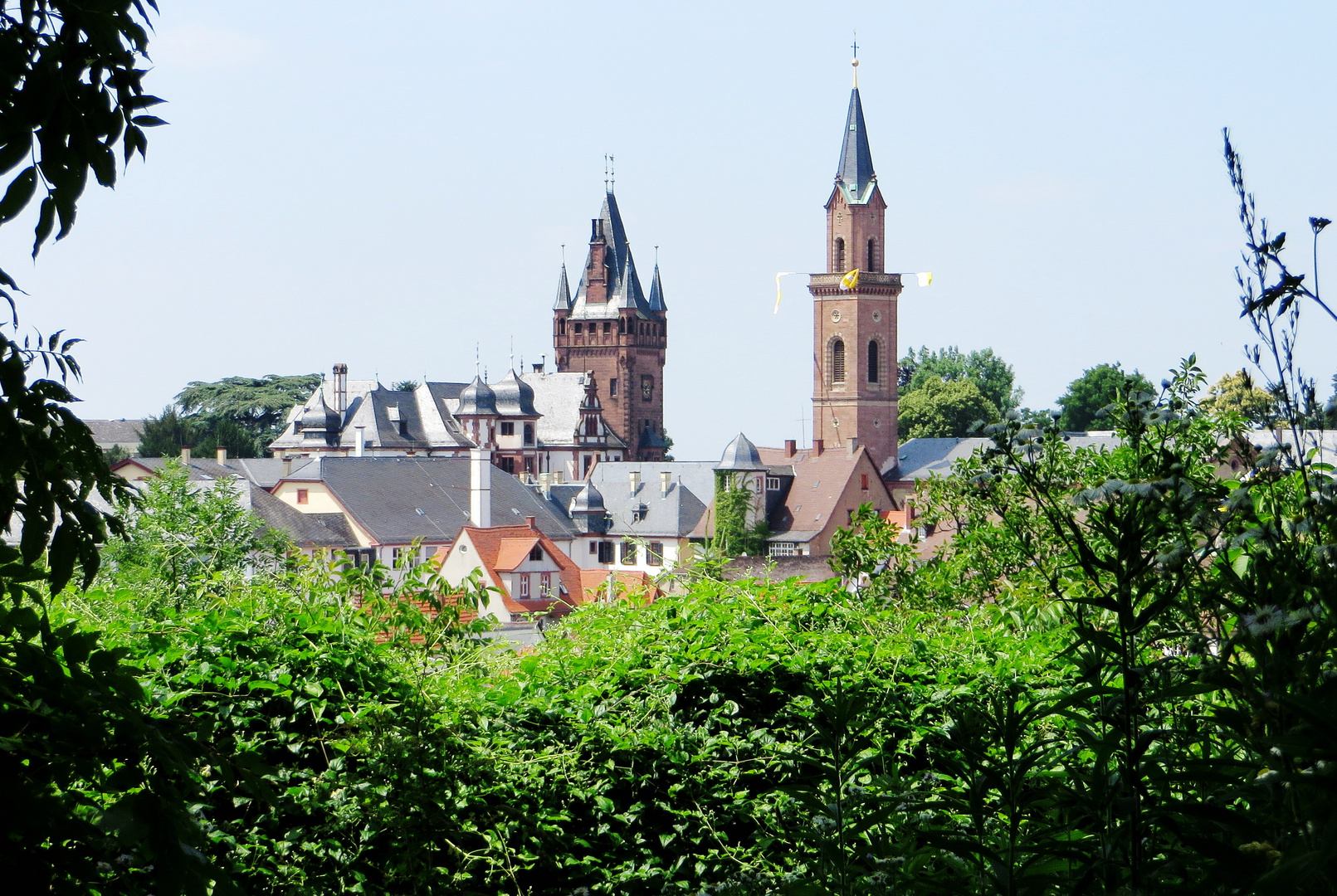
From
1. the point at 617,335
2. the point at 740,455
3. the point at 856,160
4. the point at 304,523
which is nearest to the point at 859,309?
the point at 856,160

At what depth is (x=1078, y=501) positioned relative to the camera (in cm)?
315

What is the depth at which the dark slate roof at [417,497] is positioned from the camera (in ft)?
212

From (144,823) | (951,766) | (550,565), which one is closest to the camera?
(144,823)

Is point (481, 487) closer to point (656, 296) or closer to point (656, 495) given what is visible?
point (656, 495)

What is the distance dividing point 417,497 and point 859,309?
95.5ft

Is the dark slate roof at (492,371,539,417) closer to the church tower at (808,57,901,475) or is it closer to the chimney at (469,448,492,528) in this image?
the church tower at (808,57,901,475)

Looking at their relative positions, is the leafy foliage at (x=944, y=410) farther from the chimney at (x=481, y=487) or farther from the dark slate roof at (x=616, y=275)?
the chimney at (x=481, y=487)

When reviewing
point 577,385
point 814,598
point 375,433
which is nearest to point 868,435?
point 577,385

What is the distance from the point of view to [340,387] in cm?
9506

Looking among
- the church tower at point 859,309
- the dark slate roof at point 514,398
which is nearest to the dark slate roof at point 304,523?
the church tower at point 859,309

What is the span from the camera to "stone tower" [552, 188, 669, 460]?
102m

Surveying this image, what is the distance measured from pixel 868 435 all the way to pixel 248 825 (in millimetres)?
77543

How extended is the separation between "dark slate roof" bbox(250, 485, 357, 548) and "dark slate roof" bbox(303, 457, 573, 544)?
1.07 metres

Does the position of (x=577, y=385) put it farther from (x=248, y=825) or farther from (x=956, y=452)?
(x=248, y=825)
